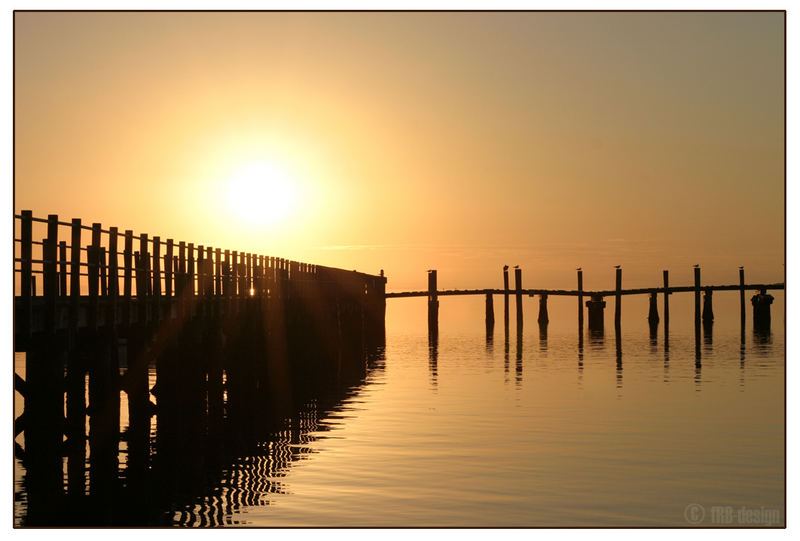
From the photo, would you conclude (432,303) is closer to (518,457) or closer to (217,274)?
(217,274)

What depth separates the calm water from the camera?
57.8ft

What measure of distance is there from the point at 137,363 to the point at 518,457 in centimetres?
721

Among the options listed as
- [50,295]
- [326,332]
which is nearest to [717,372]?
[326,332]

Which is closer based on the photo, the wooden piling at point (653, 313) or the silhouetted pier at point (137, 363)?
the silhouetted pier at point (137, 363)

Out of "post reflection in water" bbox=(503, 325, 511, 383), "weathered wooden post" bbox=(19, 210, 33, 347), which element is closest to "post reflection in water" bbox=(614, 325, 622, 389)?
"post reflection in water" bbox=(503, 325, 511, 383)

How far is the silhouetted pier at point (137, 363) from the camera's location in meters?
19.1

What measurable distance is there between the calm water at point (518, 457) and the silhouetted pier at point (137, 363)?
3.06 ft

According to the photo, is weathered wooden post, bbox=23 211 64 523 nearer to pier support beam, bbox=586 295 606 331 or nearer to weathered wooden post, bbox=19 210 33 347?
weathered wooden post, bbox=19 210 33 347

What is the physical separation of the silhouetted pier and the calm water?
36.7 inches

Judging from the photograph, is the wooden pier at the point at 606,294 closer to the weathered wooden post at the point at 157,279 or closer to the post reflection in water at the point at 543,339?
the post reflection in water at the point at 543,339

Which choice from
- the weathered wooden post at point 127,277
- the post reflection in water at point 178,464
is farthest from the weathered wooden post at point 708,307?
the weathered wooden post at point 127,277

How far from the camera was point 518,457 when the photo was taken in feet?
73.6

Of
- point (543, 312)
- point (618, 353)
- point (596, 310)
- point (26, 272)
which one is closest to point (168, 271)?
point (26, 272)

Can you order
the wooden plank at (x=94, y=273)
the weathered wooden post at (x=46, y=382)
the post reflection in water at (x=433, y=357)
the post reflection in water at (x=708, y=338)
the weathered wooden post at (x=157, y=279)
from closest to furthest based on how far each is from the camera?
the weathered wooden post at (x=46, y=382)
the wooden plank at (x=94, y=273)
the weathered wooden post at (x=157, y=279)
the post reflection in water at (x=433, y=357)
the post reflection in water at (x=708, y=338)
